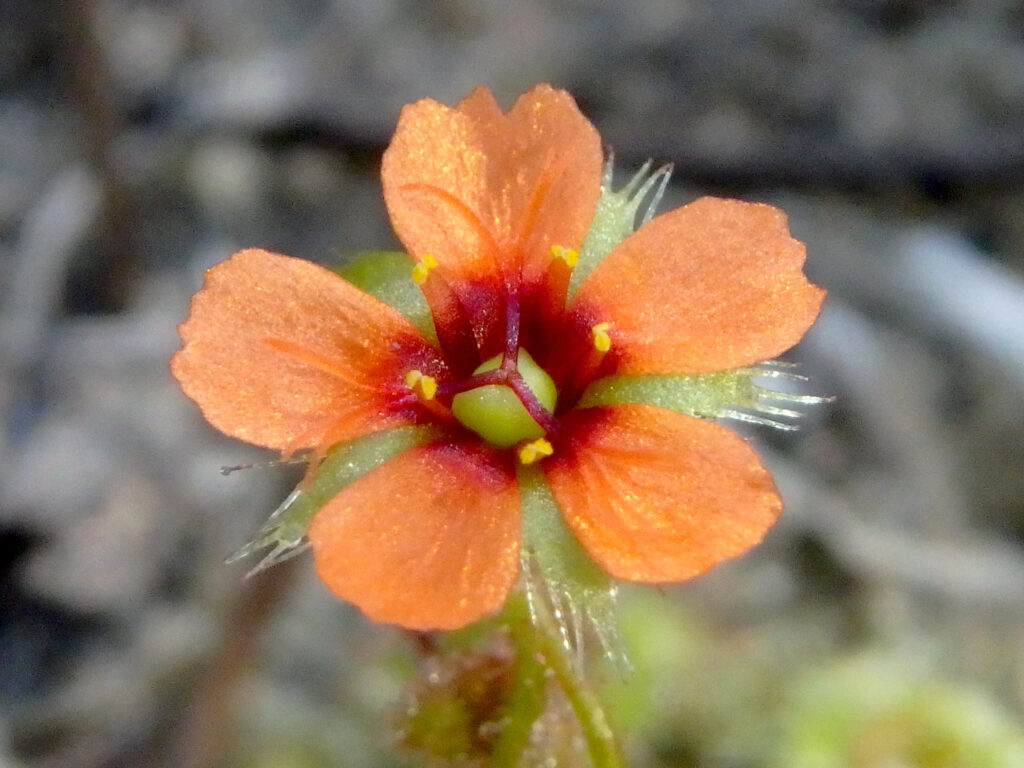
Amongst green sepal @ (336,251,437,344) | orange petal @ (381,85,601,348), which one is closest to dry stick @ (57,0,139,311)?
green sepal @ (336,251,437,344)

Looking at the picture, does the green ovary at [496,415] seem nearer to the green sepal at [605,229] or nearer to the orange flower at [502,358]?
the orange flower at [502,358]

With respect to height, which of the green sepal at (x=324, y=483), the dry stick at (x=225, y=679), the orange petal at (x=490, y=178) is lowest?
the dry stick at (x=225, y=679)

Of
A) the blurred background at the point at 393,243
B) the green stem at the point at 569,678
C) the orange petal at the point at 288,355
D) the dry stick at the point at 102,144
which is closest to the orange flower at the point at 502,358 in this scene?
the orange petal at the point at 288,355

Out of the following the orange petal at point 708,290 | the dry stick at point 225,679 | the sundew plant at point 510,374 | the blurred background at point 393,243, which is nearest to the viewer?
the sundew plant at point 510,374

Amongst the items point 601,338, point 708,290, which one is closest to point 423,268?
point 601,338

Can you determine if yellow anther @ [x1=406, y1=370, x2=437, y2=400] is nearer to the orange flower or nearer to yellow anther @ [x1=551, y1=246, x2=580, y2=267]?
the orange flower

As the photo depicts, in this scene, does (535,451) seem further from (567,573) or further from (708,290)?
(708,290)
